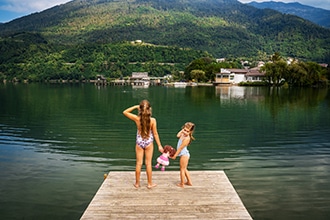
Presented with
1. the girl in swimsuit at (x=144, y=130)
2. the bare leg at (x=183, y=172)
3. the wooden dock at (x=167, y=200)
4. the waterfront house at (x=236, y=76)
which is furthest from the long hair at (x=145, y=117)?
the waterfront house at (x=236, y=76)

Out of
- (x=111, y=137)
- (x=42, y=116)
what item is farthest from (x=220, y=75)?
(x=111, y=137)

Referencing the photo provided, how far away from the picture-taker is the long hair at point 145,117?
7.76 meters

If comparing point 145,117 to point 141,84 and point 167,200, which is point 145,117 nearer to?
point 167,200

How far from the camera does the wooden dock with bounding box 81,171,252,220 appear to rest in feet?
22.2

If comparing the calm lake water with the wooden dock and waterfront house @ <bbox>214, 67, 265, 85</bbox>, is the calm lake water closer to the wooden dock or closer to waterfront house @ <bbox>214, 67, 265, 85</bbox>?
the wooden dock

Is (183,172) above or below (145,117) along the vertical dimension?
below

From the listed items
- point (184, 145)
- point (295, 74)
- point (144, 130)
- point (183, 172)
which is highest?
point (295, 74)

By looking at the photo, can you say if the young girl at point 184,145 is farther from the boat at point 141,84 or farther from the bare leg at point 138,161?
the boat at point 141,84

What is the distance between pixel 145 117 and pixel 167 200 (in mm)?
1963

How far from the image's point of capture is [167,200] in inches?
294

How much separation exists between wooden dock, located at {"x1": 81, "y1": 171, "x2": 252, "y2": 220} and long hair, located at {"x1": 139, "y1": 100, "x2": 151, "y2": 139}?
1.47 m

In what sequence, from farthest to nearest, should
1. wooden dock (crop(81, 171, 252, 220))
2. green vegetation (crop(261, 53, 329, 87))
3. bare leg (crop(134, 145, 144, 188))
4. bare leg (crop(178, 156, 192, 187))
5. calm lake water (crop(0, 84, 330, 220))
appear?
green vegetation (crop(261, 53, 329, 87)) → calm lake water (crop(0, 84, 330, 220)) → bare leg (crop(178, 156, 192, 187)) → bare leg (crop(134, 145, 144, 188)) → wooden dock (crop(81, 171, 252, 220))

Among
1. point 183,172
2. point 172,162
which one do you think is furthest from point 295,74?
point 183,172

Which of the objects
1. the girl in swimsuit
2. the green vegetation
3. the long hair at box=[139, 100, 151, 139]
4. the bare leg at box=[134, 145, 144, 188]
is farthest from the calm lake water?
the green vegetation
